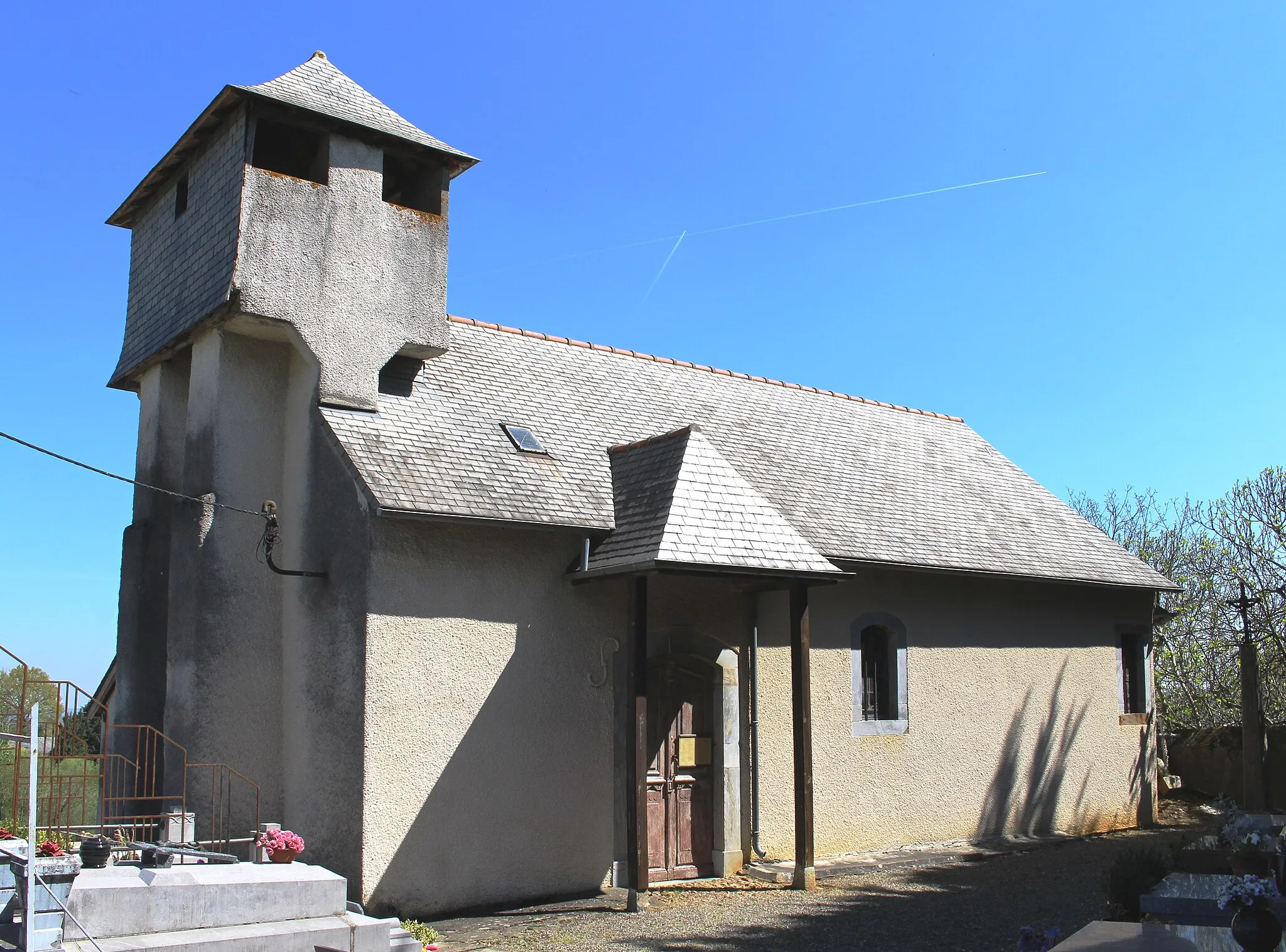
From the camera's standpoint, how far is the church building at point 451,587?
429 inches

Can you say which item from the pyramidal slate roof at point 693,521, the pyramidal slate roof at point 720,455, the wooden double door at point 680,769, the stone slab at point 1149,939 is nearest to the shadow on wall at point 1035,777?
the pyramidal slate roof at point 720,455

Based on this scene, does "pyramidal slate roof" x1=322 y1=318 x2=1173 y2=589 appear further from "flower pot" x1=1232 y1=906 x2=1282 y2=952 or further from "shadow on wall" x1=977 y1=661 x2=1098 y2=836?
"flower pot" x1=1232 y1=906 x2=1282 y2=952

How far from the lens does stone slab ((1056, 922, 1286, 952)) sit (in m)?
6.61

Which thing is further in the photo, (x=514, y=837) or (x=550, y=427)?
(x=550, y=427)

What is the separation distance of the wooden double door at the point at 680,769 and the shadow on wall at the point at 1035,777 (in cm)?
490

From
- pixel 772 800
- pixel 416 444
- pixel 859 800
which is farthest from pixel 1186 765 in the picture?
pixel 416 444

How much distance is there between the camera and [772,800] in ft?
42.3

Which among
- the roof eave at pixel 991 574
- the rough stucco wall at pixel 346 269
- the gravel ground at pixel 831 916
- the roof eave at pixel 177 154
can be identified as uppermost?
the roof eave at pixel 177 154

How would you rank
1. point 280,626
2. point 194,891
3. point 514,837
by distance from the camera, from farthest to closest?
point 280,626 < point 514,837 < point 194,891

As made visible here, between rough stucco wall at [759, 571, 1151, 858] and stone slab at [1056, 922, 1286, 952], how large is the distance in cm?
590

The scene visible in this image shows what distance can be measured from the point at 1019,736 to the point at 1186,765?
5891mm

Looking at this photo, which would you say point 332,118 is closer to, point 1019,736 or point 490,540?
point 490,540

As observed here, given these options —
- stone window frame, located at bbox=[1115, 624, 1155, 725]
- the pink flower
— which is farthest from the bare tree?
the pink flower

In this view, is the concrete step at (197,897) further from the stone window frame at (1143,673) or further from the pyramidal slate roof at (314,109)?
the stone window frame at (1143,673)
